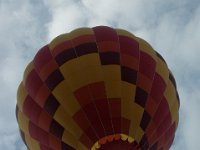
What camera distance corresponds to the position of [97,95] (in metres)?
18.8

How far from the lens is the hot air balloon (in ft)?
60.9

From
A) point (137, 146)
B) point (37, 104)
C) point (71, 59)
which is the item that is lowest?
point (137, 146)

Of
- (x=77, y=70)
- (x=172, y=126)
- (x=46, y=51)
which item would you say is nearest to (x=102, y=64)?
(x=77, y=70)

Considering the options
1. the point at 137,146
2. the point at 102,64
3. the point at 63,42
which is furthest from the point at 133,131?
the point at 63,42

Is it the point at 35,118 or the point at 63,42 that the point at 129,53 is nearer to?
the point at 63,42

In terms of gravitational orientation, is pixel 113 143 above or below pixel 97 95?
below

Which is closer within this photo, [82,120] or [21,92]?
[82,120]

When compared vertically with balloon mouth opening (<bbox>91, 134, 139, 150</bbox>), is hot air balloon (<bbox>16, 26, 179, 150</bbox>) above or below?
above

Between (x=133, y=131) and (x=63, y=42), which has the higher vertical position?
(x=63, y=42)

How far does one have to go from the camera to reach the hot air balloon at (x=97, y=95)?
18.6 m

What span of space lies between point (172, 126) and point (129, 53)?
2.93 m

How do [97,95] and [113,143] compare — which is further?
[97,95]

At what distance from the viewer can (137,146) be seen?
18.7 m

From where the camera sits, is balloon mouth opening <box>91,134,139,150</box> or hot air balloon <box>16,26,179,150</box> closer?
balloon mouth opening <box>91,134,139,150</box>
